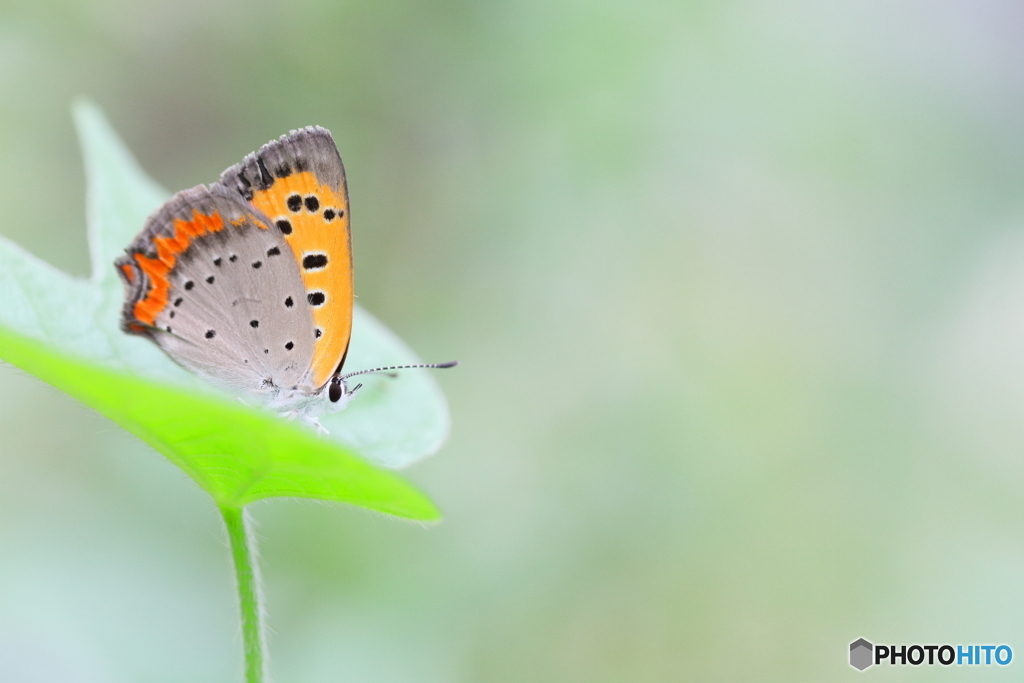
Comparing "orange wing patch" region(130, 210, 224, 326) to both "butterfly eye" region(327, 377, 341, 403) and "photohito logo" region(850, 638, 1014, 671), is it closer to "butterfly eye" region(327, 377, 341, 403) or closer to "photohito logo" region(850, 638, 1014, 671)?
"butterfly eye" region(327, 377, 341, 403)

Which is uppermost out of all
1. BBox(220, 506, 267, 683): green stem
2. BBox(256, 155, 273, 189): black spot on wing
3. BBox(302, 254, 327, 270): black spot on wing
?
BBox(256, 155, 273, 189): black spot on wing

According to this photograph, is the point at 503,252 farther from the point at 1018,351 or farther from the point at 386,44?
the point at 1018,351

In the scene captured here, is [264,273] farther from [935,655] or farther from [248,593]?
[935,655]

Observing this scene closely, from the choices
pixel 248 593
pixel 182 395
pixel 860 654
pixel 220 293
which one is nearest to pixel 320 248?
pixel 220 293

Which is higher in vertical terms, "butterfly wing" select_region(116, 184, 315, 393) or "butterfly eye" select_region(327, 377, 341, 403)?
"butterfly wing" select_region(116, 184, 315, 393)

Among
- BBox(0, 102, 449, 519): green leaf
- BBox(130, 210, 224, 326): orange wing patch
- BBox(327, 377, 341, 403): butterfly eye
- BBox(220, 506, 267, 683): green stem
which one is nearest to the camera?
BBox(0, 102, 449, 519): green leaf

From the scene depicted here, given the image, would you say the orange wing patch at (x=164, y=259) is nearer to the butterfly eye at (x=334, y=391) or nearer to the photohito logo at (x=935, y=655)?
the butterfly eye at (x=334, y=391)

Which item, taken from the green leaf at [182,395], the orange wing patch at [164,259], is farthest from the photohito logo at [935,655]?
the orange wing patch at [164,259]

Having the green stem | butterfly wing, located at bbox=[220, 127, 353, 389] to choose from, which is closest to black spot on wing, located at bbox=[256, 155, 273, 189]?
butterfly wing, located at bbox=[220, 127, 353, 389]
